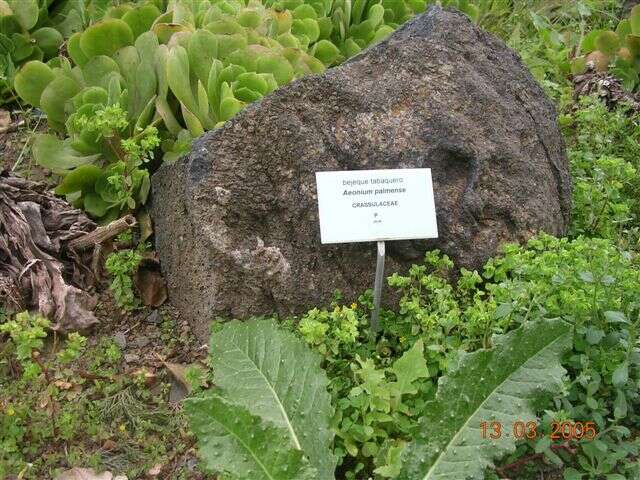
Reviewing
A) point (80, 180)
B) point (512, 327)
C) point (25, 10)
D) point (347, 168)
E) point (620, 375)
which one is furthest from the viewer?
point (25, 10)

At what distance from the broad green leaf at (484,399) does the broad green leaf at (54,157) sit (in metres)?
1.89

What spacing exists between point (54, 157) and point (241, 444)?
1765mm

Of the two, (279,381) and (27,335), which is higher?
(27,335)

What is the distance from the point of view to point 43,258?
2980 mm

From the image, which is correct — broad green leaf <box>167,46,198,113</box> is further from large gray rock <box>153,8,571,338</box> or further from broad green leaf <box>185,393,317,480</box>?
broad green leaf <box>185,393,317,480</box>

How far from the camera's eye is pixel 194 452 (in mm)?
2416

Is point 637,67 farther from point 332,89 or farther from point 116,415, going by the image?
point 116,415

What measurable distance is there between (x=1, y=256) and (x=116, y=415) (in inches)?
34.5

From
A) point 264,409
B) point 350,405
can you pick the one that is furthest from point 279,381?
point 350,405

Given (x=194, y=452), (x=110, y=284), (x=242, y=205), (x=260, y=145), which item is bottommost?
(x=194, y=452)

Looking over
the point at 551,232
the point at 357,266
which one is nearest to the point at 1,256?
the point at 357,266

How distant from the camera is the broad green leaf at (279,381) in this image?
7.28ft
